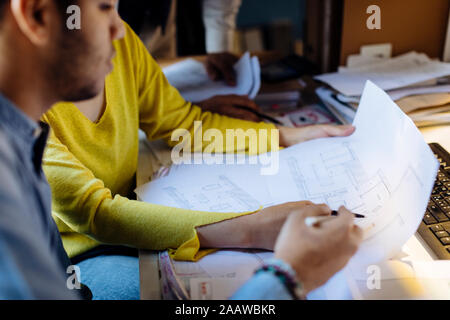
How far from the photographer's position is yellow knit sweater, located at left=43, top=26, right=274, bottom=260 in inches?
28.5

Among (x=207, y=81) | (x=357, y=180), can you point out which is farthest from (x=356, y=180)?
(x=207, y=81)

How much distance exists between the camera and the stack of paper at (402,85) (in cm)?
107

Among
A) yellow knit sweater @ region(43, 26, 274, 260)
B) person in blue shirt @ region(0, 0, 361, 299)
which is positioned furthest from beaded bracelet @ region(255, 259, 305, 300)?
yellow knit sweater @ region(43, 26, 274, 260)

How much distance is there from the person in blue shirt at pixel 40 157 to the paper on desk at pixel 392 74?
641 mm

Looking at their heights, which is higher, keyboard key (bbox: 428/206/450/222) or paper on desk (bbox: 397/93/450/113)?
paper on desk (bbox: 397/93/450/113)

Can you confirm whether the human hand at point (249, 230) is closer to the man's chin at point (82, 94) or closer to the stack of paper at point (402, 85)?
the man's chin at point (82, 94)

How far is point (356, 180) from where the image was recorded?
77cm

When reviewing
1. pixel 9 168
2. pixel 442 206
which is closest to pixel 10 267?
pixel 9 168

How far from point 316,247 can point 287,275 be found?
2.3 inches

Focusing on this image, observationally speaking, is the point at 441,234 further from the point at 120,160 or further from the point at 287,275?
the point at 120,160

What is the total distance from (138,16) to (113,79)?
2.05ft

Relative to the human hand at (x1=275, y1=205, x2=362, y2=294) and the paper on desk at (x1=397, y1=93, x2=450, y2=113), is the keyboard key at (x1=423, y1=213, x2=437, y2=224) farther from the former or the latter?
the paper on desk at (x1=397, y1=93, x2=450, y2=113)

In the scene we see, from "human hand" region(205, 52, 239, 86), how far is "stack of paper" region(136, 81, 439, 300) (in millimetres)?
442

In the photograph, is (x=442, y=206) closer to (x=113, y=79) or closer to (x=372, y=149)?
(x=372, y=149)
